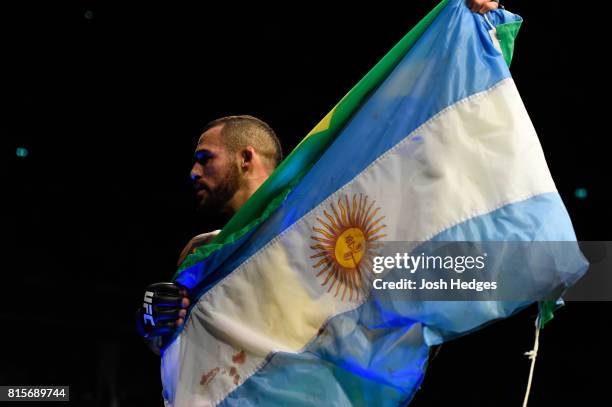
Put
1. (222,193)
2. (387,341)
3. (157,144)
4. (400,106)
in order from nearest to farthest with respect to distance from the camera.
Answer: (387,341) → (400,106) → (222,193) → (157,144)

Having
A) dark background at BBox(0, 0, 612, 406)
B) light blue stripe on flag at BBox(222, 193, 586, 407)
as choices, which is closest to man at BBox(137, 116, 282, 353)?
light blue stripe on flag at BBox(222, 193, 586, 407)

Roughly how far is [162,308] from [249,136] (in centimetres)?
65

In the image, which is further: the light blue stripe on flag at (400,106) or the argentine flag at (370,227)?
the light blue stripe on flag at (400,106)

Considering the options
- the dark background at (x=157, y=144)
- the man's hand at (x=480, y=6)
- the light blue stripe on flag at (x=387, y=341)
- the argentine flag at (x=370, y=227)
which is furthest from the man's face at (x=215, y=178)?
the dark background at (x=157, y=144)

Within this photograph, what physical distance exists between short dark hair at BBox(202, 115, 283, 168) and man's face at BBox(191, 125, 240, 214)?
42mm

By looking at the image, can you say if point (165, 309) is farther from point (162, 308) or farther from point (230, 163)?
point (230, 163)

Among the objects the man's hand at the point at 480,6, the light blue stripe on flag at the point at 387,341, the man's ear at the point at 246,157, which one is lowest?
the light blue stripe on flag at the point at 387,341

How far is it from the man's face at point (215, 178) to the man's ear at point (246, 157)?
21mm

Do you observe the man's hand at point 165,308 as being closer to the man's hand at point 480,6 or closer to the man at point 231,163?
the man at point 231,163

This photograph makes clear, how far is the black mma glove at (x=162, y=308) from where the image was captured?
1805mm

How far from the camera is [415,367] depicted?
150cm

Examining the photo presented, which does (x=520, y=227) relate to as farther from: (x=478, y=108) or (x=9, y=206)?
(x=9, y=206)

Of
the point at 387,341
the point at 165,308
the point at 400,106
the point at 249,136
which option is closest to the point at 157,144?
the point at 249,136

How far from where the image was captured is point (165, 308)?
181cm
